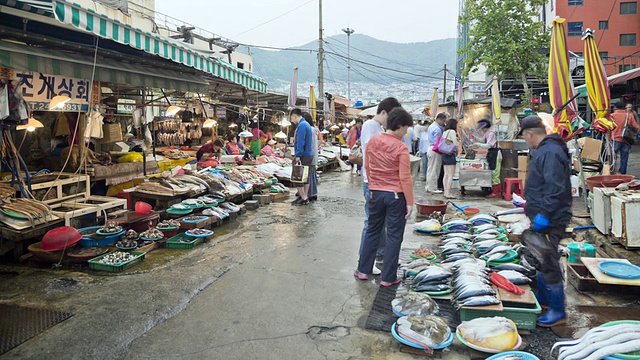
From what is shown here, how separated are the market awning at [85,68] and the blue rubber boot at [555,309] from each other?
20.8 ft

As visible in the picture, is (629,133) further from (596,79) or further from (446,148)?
(446,148)

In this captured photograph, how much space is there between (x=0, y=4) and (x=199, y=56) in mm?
2949

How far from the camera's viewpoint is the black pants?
12.7ft

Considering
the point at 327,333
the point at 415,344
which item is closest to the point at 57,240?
the point at 327,333

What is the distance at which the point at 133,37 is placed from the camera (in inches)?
219

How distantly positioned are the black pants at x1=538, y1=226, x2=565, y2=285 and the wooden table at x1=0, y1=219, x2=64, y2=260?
20.5ft

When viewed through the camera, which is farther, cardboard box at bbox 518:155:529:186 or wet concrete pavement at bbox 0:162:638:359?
cardboard box at bbox 518:155:529:186

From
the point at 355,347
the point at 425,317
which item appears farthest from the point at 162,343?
the point at 425,317

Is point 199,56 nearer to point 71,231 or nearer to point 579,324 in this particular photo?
point 71,231

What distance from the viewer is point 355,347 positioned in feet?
11.9

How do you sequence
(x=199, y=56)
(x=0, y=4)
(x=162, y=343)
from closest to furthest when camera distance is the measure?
(x=162, y=343) → (x=0, y=4) → (x=199, y=56)

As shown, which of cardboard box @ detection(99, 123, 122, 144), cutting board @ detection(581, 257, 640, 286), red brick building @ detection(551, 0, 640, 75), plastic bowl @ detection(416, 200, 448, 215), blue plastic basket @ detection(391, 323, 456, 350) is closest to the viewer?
blue plastic basket @ detection(391, 323, 456, 350)

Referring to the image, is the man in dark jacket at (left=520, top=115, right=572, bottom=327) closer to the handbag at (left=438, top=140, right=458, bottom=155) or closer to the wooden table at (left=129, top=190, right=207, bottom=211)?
the wooden table at (left=129, top=190, right=207, bottom=211)

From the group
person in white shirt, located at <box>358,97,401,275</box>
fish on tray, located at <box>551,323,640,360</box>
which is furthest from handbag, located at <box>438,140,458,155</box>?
fish on tray, located at <box>551,323,640,360</box>
